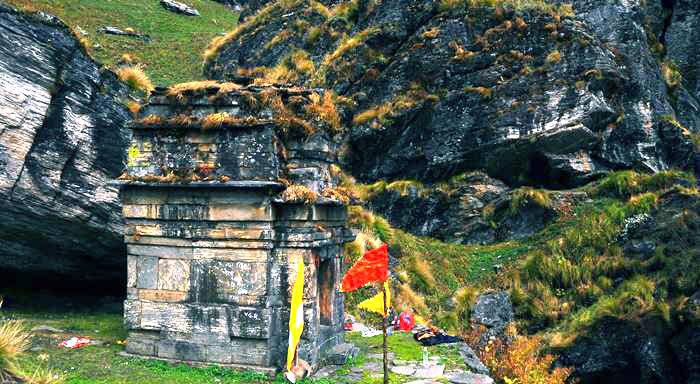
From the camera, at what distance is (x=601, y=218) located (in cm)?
1800

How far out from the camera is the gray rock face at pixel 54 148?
11.3 m

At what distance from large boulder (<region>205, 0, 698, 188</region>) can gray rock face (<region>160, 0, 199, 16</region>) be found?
51.3ft

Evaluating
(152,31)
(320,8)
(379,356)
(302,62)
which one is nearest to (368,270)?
(379,356)

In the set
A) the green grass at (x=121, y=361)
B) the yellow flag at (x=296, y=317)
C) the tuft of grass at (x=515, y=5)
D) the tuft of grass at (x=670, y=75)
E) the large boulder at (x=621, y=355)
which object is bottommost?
the large boulder at (x=621, y=355)

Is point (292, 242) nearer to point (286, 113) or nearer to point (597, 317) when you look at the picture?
point (286, 113)

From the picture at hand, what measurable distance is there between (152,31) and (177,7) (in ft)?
22.3

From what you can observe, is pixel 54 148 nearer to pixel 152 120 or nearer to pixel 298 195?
pixel 152 120

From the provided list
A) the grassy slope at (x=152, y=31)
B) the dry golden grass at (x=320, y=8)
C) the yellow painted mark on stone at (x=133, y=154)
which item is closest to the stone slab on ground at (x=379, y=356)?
the yellow painted mark on stone at (x=133, y=154)

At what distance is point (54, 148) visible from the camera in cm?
1188

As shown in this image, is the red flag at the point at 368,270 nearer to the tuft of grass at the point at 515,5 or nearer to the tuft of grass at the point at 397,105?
the tuft of grass at the point at 397,105

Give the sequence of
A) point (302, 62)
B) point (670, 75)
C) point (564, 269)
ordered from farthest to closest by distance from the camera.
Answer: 1. point (302, 62)
2. point (670, 75)
3. point (564, 269)

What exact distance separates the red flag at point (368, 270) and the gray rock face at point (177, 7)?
31.6 m

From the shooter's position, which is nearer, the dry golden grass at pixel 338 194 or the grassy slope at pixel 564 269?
the dry golden grass at pixel 338 194

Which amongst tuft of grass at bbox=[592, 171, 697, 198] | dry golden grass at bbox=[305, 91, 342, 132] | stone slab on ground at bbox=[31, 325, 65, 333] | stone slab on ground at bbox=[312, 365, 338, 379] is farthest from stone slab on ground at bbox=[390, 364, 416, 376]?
tuft of grass at bbox=[592, 171, 697, 198]
